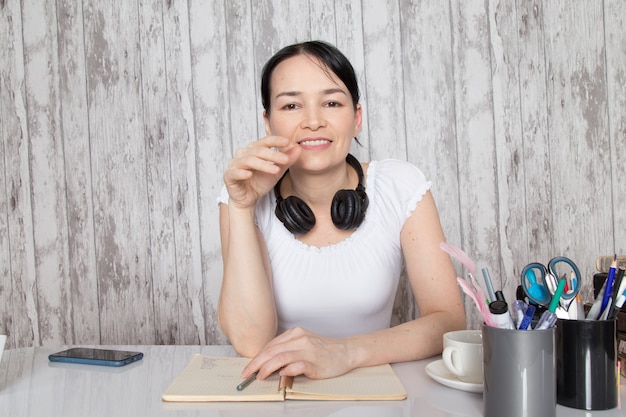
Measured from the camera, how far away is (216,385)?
0.86 meters

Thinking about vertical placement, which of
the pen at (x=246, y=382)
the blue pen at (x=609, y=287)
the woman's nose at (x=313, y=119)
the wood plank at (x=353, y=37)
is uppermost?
the wood plank at (x=353, y=37)

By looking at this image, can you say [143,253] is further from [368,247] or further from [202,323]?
[368,247]

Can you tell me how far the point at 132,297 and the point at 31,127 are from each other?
2.42ft

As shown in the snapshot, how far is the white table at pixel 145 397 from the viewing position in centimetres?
76

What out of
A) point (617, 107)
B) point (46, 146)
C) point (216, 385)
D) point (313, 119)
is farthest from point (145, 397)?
point (617, 107)

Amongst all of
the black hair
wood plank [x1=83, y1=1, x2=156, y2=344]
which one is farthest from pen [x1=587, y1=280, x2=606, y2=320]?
wood plank [x1=83, y1=1, x2=156, y2=344]

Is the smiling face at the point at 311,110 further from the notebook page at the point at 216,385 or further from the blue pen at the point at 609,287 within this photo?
the blue pen at the point at 609,287

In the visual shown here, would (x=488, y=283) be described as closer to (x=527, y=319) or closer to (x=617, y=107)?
(x=527, y=319)

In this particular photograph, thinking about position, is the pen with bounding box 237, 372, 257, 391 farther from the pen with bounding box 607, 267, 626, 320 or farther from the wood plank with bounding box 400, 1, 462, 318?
the wood plank with bounding box 400, 1, 462, 318

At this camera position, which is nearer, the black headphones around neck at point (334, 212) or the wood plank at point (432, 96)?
the black headphones around neck at point (334, 212)

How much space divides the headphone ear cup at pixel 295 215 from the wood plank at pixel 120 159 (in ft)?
2.96

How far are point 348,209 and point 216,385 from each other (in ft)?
2.00

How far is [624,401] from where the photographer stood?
29.8 inches

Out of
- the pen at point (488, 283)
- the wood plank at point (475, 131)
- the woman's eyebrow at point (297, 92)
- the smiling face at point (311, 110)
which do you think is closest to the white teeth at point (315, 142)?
the smiling face at point (311, 110)
